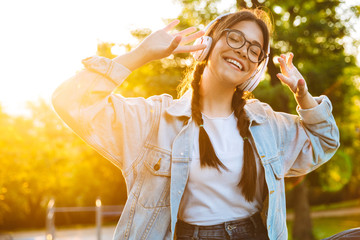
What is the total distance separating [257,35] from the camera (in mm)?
2307

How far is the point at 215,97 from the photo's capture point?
2330mm


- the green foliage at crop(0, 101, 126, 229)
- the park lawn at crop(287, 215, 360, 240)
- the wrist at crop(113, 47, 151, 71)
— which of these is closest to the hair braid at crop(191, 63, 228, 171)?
the wrist at crop(113, 47, 151, 71)

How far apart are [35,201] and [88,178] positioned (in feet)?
11.9

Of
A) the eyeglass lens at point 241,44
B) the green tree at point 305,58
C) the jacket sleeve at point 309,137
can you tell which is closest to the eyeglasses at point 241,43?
the eyeglass lens at point 241,44

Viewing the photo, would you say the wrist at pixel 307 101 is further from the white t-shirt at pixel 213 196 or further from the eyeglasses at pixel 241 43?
the white t-shirt at pixel 213 196

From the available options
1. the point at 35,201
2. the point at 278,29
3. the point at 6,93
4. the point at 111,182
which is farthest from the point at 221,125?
the point at 35,201

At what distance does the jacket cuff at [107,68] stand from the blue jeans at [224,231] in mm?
799

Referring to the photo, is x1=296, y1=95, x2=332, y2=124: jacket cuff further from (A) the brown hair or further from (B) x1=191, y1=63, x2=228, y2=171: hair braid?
(B) x1=191, y1=63, x2=228, y2=171: hair braid

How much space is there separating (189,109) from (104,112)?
1.71ft

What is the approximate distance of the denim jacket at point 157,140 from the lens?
186cm

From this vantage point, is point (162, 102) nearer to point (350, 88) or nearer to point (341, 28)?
point (341, 28)

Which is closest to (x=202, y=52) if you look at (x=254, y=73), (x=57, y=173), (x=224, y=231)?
(x=254, y=73)

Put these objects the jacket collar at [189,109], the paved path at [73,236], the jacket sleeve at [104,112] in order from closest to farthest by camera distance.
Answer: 1. the jacket sleeve at [104,112]
2. the jacket collar at [189,109]
3. the paved path at [73,236]

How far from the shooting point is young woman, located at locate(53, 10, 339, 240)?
190 cm
